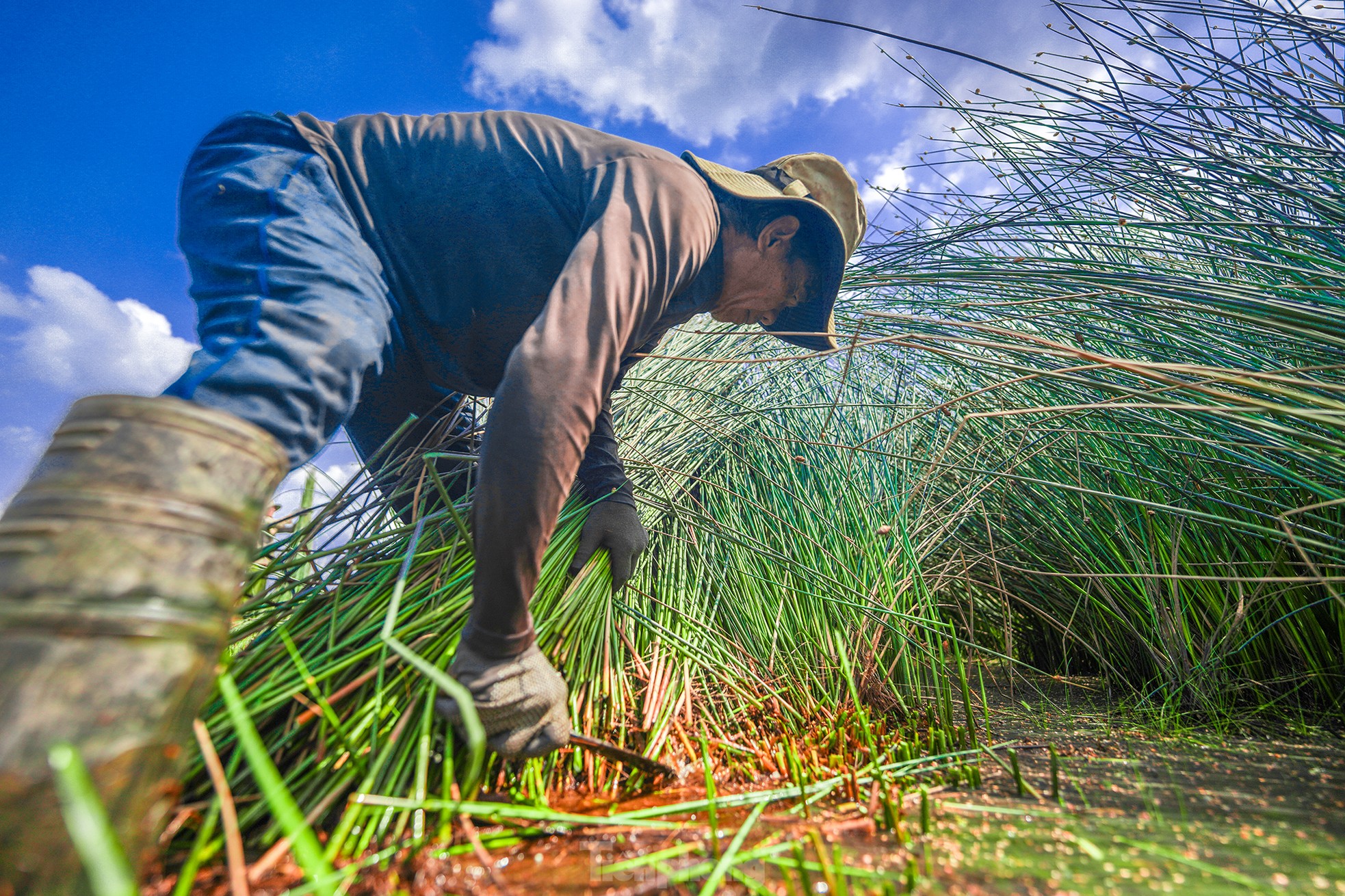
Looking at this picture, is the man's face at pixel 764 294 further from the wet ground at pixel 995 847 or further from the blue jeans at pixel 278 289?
the wet ground at pixel 995 847

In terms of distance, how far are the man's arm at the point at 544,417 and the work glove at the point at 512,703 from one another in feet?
0.07

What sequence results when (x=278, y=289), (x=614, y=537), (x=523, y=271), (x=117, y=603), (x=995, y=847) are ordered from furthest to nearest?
(x=614, y=537)
(x=523, y=271)
(x=278, y=289)
(x=995, y=847)
(x=117, y=603)

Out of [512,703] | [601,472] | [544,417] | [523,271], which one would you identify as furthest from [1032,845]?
[523,271]

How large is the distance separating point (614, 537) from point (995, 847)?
32.3 inches

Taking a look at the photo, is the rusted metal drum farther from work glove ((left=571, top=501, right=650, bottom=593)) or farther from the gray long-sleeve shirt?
work glove ((left=571, top=501, right=650, bottom=593))

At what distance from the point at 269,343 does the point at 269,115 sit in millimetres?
566

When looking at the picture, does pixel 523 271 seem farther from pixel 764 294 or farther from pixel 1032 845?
pixel 1032 845

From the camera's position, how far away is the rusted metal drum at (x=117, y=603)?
42 cm

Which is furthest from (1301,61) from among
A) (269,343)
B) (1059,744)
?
(269,343)

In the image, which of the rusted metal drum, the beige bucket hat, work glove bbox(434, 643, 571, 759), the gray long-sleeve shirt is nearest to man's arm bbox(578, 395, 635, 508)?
the gray long-sleeve shirt

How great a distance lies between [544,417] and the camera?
2.40 ft

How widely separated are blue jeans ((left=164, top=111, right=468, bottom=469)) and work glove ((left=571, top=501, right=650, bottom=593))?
1.65ft

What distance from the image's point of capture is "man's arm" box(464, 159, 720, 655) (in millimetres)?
725

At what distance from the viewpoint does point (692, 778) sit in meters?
0.92
